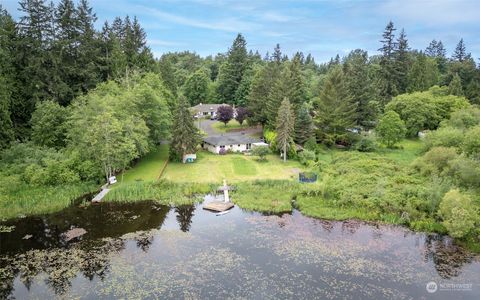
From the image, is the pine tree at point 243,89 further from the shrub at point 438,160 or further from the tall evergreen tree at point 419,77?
the shrub at point 438,160

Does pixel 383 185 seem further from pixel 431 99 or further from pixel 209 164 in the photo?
pixel 431 99

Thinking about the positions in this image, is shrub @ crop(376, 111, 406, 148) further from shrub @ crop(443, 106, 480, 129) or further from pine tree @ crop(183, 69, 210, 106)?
pine tree @ crop(183, 69, 210, 106)

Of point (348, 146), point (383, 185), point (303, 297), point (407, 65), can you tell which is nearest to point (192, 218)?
point (303, 297)

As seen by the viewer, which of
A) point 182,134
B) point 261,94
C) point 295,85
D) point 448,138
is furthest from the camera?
point 261,94

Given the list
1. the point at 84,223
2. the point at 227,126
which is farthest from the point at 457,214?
the point at 227,126

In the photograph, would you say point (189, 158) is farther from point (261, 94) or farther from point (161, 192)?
point (261, 94)

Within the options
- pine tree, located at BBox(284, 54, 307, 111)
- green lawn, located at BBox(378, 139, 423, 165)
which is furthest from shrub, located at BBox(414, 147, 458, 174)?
pine tree, located at BBox(284, 54, 307, 111)

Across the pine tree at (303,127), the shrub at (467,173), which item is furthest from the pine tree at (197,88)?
the shrub at (467,173)
